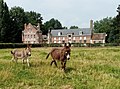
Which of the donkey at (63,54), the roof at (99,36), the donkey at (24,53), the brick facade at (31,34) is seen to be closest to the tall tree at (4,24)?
the brick facade at (31,34)

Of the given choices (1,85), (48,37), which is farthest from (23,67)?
(48,37)

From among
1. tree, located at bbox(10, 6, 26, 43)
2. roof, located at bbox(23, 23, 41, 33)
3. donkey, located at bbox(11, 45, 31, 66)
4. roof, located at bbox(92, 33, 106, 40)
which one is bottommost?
donkey, located at bbox(11, 45, 31, 66)

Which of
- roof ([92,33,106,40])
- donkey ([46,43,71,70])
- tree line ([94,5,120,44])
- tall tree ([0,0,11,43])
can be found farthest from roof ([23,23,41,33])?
donkey ([46,43,71,70])

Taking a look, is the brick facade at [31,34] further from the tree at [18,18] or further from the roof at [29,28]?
the tree at [18,18]

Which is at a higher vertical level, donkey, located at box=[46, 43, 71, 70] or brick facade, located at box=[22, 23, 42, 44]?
brick facade, located at box=[22, 23, 42, 44]

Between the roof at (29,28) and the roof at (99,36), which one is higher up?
the roof at (29,28)

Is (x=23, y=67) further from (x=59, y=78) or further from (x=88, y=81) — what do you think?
(x=88, y=81)

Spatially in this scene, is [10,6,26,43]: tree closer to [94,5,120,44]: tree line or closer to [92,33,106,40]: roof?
[92,33,106,40]: roof

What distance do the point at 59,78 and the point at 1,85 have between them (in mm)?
2949

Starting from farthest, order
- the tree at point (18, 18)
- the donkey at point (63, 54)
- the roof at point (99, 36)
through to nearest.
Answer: the roof at point (99, 36)
the tree at point (18, 18)
the donkey at point (63, 54)

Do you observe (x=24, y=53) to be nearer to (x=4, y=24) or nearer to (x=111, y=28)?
(x=4, y=24)

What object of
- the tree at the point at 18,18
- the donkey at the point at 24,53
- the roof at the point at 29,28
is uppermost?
the tree at the point at 18,18

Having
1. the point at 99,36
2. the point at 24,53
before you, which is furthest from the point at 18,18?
the point at 24,53

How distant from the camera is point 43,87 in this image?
35.1 feet
